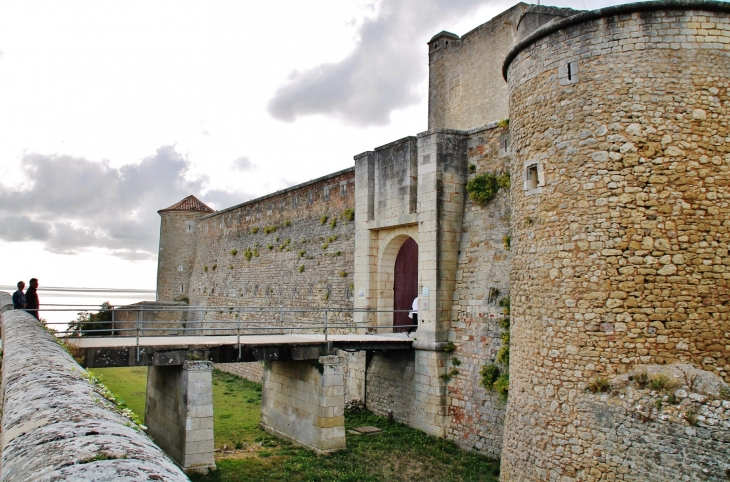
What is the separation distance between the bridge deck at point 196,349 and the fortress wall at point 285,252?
166 inches

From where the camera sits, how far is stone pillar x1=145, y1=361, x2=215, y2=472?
9752mm

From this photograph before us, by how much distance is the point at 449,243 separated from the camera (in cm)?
1262

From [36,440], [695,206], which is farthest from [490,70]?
[36,440]

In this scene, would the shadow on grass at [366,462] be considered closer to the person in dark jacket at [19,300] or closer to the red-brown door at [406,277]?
the red-brown door at [406,277]

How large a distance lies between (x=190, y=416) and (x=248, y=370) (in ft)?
38.5

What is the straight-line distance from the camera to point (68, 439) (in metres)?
2.30

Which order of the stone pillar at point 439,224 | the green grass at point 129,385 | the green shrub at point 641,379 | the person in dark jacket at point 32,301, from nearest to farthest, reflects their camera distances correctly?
the green shrub at point 641,379 < the person in dark jacket at point 32,301 < the stone pillar at point 439,224 < the green grass at point 129,385

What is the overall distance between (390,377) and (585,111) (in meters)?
7.83

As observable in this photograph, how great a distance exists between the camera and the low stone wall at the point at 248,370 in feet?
66.2

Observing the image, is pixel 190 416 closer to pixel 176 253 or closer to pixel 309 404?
pixel 309 404

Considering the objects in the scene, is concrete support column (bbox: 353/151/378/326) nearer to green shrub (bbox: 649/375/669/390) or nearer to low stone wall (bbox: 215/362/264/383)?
low stone wall (bbox: 215/362/264/383)

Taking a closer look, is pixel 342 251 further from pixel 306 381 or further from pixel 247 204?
pixel 247 204

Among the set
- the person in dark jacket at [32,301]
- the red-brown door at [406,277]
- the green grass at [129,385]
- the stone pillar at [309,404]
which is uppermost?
the red-brown door at [406,277]

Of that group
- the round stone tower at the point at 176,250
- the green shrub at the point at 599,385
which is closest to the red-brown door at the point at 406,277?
the green shrub at the point at 599,385
